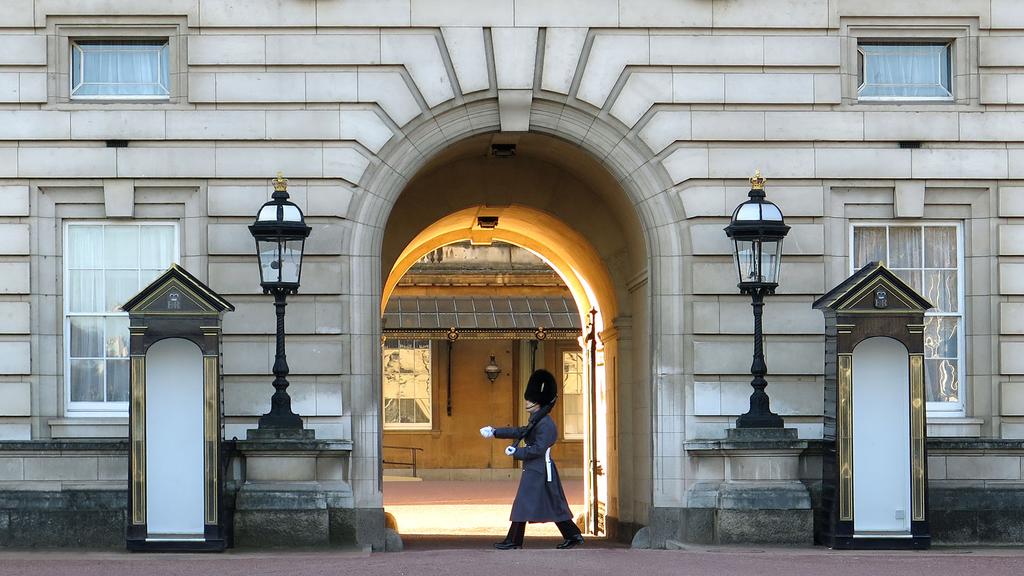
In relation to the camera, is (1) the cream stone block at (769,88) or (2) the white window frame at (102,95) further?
(1) the cream stone block at (769,88)

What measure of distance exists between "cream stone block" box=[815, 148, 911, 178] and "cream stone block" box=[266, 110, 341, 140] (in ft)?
14.7

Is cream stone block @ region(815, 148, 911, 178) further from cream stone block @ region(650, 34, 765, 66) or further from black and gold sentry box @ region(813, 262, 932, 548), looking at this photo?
black and gold sentry box @ region(813, 262, 932, 548)

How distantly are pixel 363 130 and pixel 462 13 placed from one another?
1.41 meters

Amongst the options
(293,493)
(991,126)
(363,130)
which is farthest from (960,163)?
(293,493)

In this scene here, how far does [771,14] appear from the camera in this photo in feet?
53.0

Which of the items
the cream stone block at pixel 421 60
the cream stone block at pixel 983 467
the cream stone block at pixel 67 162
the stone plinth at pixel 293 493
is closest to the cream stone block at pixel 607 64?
the cream stone block at pixel 421 60

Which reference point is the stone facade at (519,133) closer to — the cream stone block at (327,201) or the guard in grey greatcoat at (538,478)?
the cream stone block at (327,201)

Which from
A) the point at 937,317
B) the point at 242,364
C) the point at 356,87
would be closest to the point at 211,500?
the point at 242,364

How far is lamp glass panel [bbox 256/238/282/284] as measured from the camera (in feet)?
48.9

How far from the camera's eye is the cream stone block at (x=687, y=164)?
16.1 m

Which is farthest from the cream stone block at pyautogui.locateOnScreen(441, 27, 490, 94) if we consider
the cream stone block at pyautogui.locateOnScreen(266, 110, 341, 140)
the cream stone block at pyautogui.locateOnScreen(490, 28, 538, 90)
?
the cream stone block at pyautogui.locateOnScreen(266, 110, 341, 140)

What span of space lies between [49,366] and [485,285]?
19.3 metres

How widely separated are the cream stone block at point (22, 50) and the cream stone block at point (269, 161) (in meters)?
1.85

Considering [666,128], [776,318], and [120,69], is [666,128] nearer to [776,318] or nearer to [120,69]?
[776,318]
